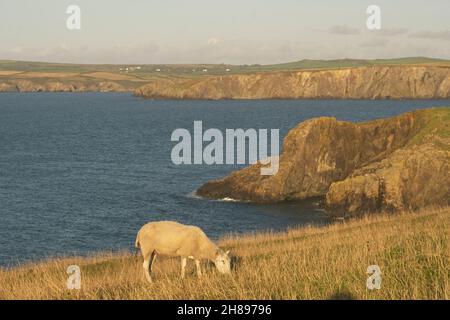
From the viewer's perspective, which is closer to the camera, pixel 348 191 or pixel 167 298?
pixel 167 298

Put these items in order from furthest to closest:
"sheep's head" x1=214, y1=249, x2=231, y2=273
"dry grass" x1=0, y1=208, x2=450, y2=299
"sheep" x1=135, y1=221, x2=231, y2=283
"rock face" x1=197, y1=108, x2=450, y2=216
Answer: "rock face" x1=197, y1=108, x2=450, y2=216 < "sheep" x1=135, y1=221, x2=231, y2=283 < "sheep's head" x1=214, y1=249, x2=231, y2=273 < "dry grass" x1=0, y1=208, x2=450, y2=299

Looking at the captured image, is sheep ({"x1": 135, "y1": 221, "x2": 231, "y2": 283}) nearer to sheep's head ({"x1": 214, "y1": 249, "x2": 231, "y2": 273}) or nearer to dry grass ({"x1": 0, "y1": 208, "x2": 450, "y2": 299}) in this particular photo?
dry grass ({"x1": 0, "y1": 208, "x2": 450, "y2": 299})

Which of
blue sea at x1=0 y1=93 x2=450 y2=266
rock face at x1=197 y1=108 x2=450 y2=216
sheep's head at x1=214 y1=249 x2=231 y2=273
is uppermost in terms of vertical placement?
sheep's head at x1=214 y1=249 x2=231 y2=273

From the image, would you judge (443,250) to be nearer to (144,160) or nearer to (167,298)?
(167,298)

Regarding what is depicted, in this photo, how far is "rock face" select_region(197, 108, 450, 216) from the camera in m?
51.6

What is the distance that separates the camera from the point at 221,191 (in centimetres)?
6425

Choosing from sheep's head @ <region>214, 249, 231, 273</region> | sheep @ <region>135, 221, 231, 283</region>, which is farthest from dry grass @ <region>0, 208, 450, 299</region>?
sheep @ <region>135, 221, 231, 283</region>

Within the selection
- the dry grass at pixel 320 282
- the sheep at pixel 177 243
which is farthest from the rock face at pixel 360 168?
the sheep at pixel 177 243

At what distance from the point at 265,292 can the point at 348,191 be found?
1729 inches

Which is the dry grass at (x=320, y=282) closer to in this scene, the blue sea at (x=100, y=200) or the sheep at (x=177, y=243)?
the sheep at (x=177, y=243)
